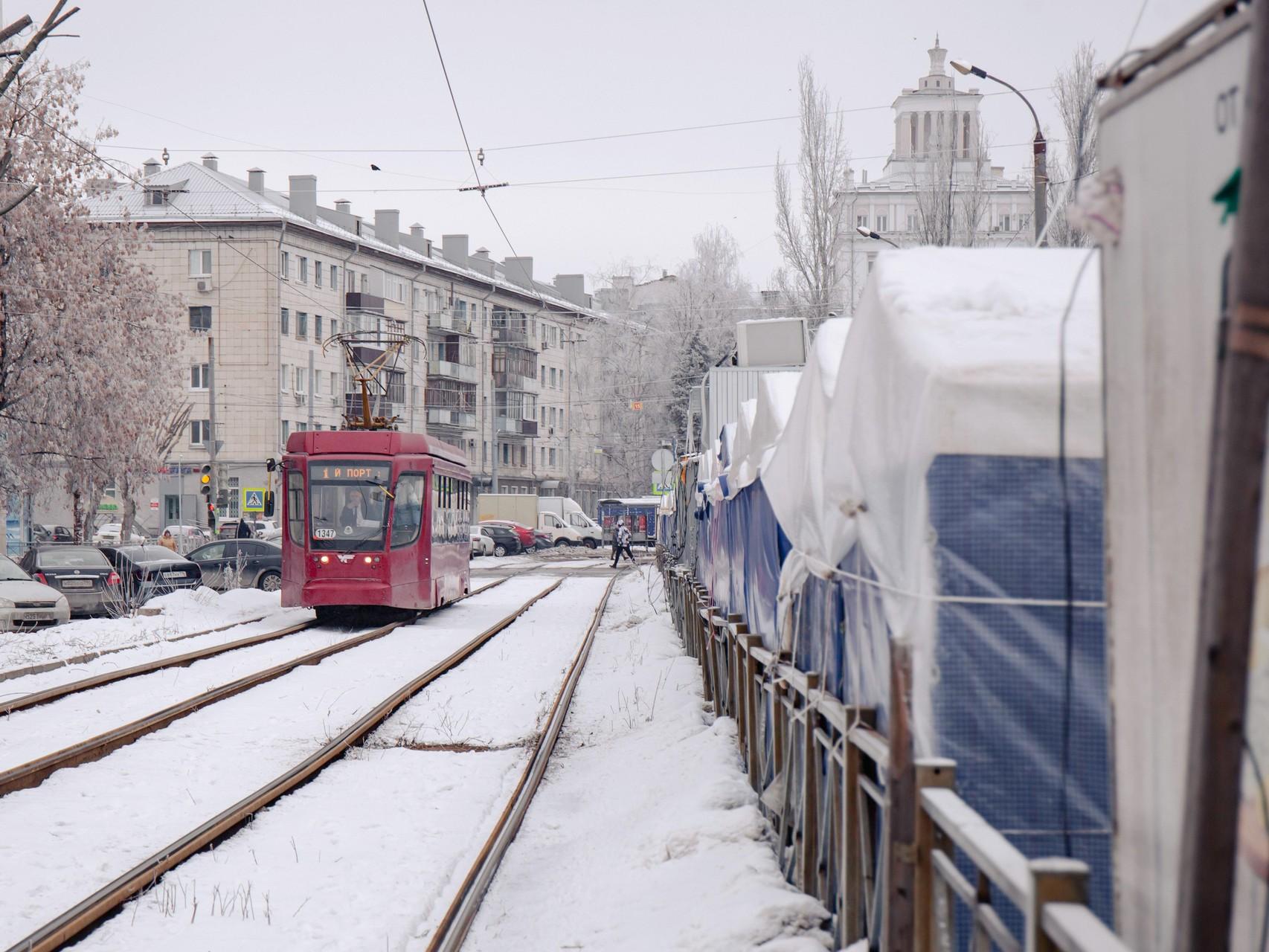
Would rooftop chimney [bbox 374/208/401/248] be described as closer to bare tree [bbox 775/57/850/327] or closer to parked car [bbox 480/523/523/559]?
parked car [bbox 480/523/523/559]

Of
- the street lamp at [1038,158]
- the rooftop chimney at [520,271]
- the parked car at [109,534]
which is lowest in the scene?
the parked car at [109,534]

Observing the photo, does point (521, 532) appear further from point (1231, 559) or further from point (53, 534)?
point (1231, 559)

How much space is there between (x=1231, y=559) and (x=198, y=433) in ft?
215

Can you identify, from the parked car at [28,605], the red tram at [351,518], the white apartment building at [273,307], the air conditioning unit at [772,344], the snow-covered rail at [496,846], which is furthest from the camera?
the white apartment building at [273,307]

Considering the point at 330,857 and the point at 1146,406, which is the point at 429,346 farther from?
the point at 1146,406

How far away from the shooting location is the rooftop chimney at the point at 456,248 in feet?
275

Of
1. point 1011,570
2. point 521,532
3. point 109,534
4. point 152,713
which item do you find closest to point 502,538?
point 521,532

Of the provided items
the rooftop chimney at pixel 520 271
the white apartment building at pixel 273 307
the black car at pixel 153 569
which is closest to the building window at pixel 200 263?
the white apartment building at pixel 273 307

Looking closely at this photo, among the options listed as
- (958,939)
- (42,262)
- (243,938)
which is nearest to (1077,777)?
(958,939)

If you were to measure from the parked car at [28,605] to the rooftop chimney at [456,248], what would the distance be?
63.3 meters

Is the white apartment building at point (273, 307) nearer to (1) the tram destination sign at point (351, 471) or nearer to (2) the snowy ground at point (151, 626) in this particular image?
(2) the snowy ground at point (151, 626)

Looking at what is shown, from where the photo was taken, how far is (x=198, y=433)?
6381 cm

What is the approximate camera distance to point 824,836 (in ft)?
18.2

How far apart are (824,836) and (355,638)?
15.3m
